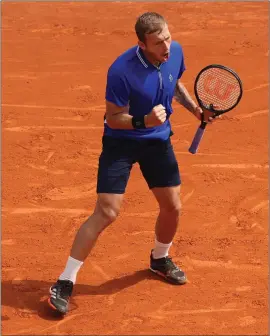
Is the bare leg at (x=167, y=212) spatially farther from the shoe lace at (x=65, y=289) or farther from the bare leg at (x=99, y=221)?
the shoe lace at (x=65, y=289)

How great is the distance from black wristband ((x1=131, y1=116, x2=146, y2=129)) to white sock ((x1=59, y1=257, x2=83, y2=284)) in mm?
1195

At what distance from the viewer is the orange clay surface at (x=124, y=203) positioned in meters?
6.39

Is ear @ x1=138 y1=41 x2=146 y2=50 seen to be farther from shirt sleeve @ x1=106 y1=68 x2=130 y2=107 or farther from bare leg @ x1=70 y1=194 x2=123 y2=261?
bare leg @ x1=70 y1=194 x2=123 y2=261

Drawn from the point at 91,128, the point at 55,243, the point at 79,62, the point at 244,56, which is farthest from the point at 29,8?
the point at 55,243

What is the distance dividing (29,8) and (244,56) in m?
4.15

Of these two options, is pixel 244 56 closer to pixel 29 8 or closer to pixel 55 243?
pixel 29 8

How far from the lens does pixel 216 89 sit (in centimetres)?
657

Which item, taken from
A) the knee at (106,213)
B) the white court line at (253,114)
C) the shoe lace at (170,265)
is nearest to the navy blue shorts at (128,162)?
the knee at (106,213)

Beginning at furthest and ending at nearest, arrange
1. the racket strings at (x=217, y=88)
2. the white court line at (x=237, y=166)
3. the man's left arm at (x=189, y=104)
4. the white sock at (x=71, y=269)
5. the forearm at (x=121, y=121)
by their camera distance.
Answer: the white court line at (x=237, y=166) < the racket strings at (x=217, y=88) < the man's left arm at (x=189, y=104) < the white sock at (x=71, y=269) < the forearm at (x=121, y=121)

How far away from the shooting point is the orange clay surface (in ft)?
21.0

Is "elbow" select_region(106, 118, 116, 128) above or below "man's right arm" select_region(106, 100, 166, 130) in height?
below

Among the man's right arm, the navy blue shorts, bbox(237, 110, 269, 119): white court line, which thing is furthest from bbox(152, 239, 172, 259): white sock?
bbox(237, 110, 269, 119): white court line

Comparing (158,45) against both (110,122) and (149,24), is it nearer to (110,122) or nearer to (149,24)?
(149,24)

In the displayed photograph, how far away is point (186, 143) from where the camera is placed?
9180mm
